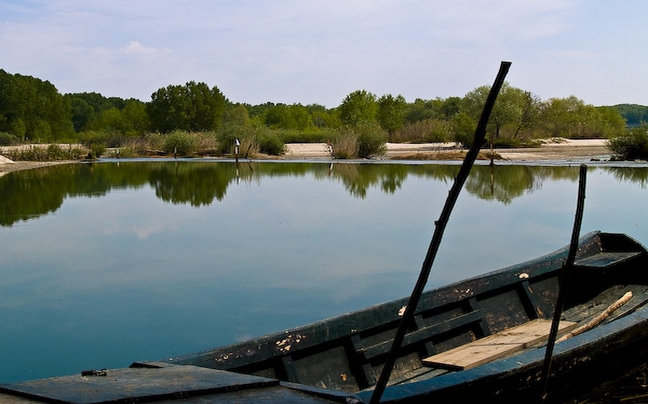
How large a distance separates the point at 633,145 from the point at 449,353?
31523 mm

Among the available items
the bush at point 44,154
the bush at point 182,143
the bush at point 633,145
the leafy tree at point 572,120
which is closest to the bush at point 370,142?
the bush at point 182,143

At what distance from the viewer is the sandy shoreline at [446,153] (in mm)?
37969

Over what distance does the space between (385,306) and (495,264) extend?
5920 millimetres

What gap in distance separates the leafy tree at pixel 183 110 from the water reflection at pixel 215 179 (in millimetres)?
33425

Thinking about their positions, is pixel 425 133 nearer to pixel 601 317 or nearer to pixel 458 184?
pixel 601 317

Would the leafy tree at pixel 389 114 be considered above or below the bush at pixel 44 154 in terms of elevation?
above

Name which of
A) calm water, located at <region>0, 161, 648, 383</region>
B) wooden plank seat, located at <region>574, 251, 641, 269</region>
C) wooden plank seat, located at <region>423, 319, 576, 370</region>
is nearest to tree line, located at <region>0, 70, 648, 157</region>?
calm water, located at <region>0, 161, 648, 383</region>

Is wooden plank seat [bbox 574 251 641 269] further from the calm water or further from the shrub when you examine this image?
the shrub

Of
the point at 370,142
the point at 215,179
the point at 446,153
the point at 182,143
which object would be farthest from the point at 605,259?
the point at 182,143

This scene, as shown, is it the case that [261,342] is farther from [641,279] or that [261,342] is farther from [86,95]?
[86,95]

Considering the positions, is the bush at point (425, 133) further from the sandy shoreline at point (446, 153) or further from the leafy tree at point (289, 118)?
the leafy tree at point (289, 118)

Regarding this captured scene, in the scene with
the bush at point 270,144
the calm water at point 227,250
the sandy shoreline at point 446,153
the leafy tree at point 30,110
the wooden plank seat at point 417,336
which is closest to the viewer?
the wooden plank seat at point 417,336

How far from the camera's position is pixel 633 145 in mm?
34156

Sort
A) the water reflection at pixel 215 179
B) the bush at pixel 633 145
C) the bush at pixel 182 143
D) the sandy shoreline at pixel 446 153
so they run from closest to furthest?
the water reflection at pixel 215 179
the bush at pixel 633 145
the sandy shoreline at pixel 446 153
the bush at pixel 182 143
